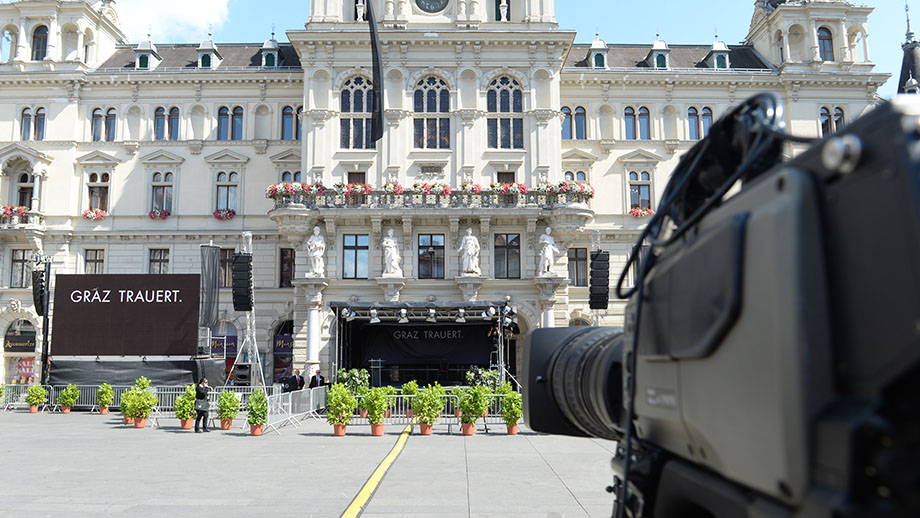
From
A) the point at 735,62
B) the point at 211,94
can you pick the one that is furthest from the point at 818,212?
the point at 735,62

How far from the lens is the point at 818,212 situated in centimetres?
199

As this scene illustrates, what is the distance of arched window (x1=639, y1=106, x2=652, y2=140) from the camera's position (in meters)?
38.0

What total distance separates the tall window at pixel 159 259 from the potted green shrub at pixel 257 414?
2078 cm

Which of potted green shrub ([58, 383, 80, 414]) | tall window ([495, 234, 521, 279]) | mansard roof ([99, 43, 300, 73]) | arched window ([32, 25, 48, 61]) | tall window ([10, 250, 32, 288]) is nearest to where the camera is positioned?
potted green shrub ([58, 383, 80, 414])

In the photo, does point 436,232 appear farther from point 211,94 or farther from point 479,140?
point 211,94

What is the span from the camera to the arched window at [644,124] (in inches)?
1496

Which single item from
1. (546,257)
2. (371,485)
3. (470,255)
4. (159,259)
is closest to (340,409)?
(371,485)

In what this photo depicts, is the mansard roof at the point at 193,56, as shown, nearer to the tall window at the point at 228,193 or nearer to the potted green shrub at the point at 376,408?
the tall window at the point at 228,193

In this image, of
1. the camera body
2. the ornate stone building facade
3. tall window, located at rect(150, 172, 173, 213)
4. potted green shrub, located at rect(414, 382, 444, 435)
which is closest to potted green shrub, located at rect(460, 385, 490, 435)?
potted green shrub, located at rect(414, 382, 444, 435)

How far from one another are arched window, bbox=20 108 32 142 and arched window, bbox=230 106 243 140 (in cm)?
1056

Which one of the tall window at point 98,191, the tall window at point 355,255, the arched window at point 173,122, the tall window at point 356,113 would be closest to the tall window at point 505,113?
the tall window at point 356,113

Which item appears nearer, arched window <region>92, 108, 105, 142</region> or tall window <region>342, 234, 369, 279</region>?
tall window <region>342, 234, 369, 279</region>

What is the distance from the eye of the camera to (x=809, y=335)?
1.93 metres

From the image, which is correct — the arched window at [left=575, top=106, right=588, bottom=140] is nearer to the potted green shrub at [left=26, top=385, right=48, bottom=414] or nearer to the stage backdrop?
the stage backdrop
